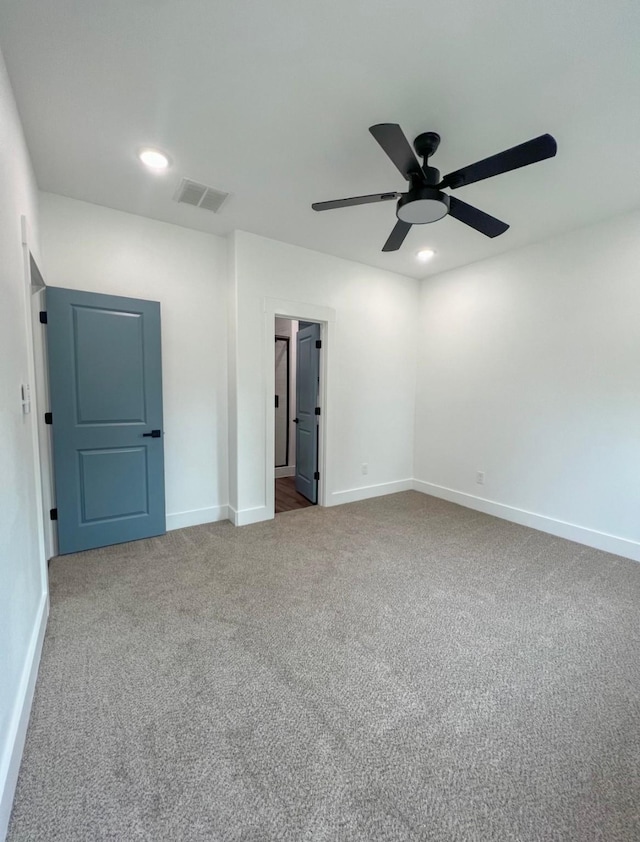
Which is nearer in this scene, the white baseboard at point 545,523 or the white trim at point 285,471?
the white baseboard at point 545,523

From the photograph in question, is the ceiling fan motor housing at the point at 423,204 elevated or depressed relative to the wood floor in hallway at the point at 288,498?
elevated

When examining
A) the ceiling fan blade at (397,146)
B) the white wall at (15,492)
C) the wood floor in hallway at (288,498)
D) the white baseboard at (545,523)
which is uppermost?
the ceiling fan blade at (397,146)

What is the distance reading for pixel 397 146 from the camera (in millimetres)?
1682

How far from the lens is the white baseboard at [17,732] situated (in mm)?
1101

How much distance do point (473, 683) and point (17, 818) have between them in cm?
178

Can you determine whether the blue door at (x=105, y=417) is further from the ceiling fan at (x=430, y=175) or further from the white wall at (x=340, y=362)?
the ceiling fan at (x=430, y=175)

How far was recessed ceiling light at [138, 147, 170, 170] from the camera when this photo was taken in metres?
2.22

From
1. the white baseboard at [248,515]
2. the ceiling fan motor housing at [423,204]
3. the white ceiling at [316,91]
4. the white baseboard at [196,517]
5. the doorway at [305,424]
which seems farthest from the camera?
the doorway at [305,424]

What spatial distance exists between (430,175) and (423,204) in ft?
0.59

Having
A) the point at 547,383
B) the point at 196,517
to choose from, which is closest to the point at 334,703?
the point at 196,517

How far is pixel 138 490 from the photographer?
3.13m

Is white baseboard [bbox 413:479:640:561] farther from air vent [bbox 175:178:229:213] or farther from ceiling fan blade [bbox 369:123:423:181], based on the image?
air vent [bbox 175:178:229:213]

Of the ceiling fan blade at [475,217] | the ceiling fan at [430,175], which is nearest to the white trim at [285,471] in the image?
the ceiling fan at [430,175]

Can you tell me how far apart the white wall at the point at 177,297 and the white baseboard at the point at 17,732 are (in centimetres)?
172
